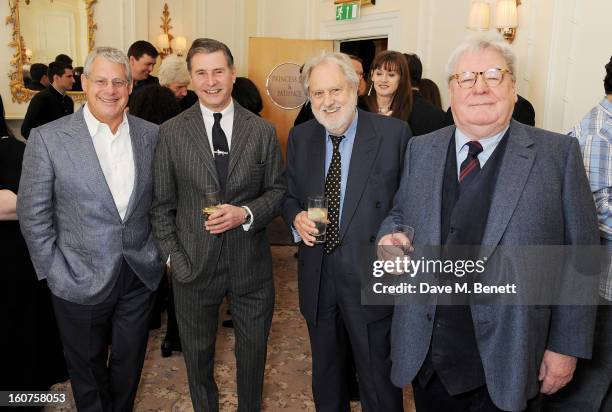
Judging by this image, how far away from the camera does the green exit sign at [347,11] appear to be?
6.86 metres

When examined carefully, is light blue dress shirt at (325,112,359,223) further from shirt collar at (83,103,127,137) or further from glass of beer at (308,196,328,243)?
shirt collar at (83,103,127,137)

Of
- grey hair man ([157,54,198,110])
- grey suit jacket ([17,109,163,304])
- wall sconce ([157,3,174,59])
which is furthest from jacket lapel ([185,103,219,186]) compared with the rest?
wall sconce ([157,3,174,59])

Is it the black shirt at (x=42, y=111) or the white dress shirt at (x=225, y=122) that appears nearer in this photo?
the white dress shirt at (x=225, y=122)

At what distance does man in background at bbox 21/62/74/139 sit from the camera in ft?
14.8

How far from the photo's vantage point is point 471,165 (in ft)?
5.49

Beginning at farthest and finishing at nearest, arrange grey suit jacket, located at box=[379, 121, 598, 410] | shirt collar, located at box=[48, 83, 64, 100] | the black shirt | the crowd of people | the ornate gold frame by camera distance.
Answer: the ornate gold frame
shirt collar, located at box=[48, 83, 64, 100]
the black shirt
the crowd of people
grey suit jacket, located at box=[379, 121, 598, 410]

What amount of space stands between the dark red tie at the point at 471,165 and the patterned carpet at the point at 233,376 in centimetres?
164

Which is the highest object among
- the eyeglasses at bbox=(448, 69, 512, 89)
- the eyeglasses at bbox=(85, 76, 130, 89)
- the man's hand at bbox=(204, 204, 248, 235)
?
the eyeglasses at bbox=(448, 69, 512, 89)

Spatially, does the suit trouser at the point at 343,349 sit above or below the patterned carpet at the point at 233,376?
above

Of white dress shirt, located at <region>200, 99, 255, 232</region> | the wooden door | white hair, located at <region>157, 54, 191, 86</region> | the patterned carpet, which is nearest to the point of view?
white dress shirt, located at <region>200, 99, 255, 232</region>

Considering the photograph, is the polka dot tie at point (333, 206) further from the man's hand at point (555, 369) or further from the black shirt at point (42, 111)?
the black shirt at point (42, 111)

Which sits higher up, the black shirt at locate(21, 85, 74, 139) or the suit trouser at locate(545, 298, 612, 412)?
the black shirt at locate(21, 85, 74, 139)

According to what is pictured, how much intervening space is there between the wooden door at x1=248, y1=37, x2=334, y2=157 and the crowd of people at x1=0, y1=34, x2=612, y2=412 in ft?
16.8

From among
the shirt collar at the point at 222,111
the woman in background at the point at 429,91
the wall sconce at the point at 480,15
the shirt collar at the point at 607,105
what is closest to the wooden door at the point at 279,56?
the wall sconce at the point at 480,15
